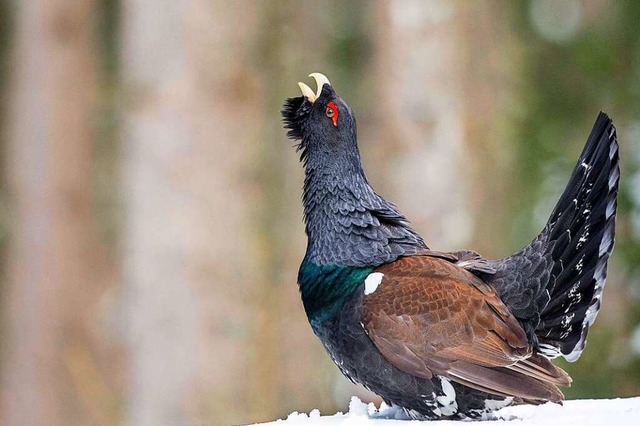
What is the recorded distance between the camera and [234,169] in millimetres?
8664

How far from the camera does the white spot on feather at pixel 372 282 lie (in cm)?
482

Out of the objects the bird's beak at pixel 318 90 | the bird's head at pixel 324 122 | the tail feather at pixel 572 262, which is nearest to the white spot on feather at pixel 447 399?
the tail feather at pixel 572 262

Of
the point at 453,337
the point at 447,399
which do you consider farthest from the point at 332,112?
the point at 447,399

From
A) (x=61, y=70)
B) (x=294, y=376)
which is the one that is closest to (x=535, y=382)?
(x=294, y=376)

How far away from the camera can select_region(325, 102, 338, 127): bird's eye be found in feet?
17.4

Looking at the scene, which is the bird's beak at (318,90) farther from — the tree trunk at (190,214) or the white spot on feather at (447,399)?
the tree trunk at (190,214)

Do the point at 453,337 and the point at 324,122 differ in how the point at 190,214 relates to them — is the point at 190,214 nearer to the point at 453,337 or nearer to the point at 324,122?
the point at 324,122

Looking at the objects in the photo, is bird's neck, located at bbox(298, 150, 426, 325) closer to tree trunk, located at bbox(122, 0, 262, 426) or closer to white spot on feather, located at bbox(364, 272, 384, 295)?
white spot on feather, located at bbox(364, 272, 384, 295)

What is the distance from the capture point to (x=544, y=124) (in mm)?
12773

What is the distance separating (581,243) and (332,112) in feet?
4.73

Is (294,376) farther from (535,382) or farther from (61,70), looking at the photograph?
(535,382)

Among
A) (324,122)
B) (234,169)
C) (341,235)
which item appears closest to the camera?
(341,235)

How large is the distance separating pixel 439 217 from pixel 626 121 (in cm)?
382

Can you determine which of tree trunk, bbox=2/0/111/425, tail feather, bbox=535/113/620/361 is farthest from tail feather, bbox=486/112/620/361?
tree trunk, bbox=2/0/111/425
